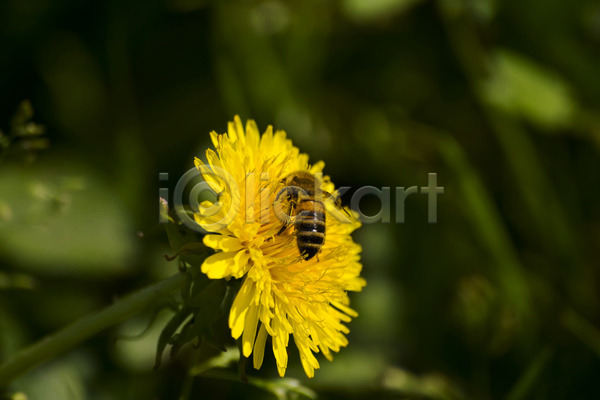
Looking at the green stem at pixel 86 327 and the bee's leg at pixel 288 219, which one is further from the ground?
the bee's leg at pixel 288 219

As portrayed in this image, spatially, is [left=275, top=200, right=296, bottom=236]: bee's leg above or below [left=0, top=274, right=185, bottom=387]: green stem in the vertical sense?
above

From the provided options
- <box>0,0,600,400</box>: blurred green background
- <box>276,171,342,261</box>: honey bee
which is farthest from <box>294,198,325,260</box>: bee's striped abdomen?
<box>0,0,600,400</box>: blurred green background

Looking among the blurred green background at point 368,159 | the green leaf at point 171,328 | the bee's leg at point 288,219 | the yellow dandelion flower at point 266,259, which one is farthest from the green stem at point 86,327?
the blurred green background at point 368,159

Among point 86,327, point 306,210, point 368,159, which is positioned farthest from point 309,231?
point 368,159

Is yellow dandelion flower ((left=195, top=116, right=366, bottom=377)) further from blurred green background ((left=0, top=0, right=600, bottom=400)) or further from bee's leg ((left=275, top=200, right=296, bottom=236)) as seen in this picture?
blurred green background ((left=0, top=0, right=600, bottom=400))

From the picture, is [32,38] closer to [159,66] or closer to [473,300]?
[159,66]

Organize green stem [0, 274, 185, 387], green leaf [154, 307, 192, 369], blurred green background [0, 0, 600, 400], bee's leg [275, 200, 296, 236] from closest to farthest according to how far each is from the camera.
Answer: green leaf [154, 307, 192, 369] → green stem [0, 274, 185, 387] → bee's leg [275, 200, 296, 236] → blurred green background [0, 0, 600, 400]

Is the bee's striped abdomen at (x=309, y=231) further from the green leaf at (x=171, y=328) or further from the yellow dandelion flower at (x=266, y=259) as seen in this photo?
the green leaf at (x=171, y=328)
